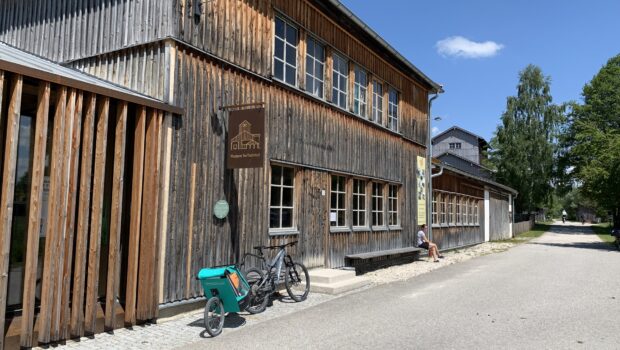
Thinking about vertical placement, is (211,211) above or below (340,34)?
below

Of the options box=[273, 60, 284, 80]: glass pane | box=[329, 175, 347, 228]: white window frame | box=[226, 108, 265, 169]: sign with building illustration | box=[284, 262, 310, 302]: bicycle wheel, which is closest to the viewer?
box=[226, 108, 265, 169]: sign with building illustration

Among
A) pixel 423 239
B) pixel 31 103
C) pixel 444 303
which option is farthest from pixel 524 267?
pixel 31 103

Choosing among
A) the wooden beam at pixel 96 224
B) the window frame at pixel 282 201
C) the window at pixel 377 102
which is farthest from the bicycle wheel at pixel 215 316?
Result: the window at pixel 377 102

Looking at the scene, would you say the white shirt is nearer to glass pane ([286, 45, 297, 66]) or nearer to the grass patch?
glass pane ([286, 45, 297, 66])

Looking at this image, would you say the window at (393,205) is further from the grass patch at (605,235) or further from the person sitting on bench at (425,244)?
the grass patch at (605,235)

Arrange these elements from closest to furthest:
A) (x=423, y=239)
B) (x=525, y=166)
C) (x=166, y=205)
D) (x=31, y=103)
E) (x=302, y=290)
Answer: (x=31, y=103) < (x=166, y=205) < (x=302, y=290) < (x=423, y=239) < (x=525, y=166)

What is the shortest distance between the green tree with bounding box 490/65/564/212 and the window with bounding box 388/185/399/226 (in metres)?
34.4

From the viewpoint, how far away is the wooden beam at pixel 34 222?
5.16 m

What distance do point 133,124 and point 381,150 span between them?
28.6 feet

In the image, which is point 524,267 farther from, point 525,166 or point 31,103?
point 525,166

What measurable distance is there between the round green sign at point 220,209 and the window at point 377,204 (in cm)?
681

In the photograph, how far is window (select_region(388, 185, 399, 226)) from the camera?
1507cm

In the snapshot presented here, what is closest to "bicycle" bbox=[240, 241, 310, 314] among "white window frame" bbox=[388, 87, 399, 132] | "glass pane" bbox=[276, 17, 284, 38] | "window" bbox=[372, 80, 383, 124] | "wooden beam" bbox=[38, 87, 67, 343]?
"wooden beam" bbox=[38, 87, 67, 343]

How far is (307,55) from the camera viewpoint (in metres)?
11.1
